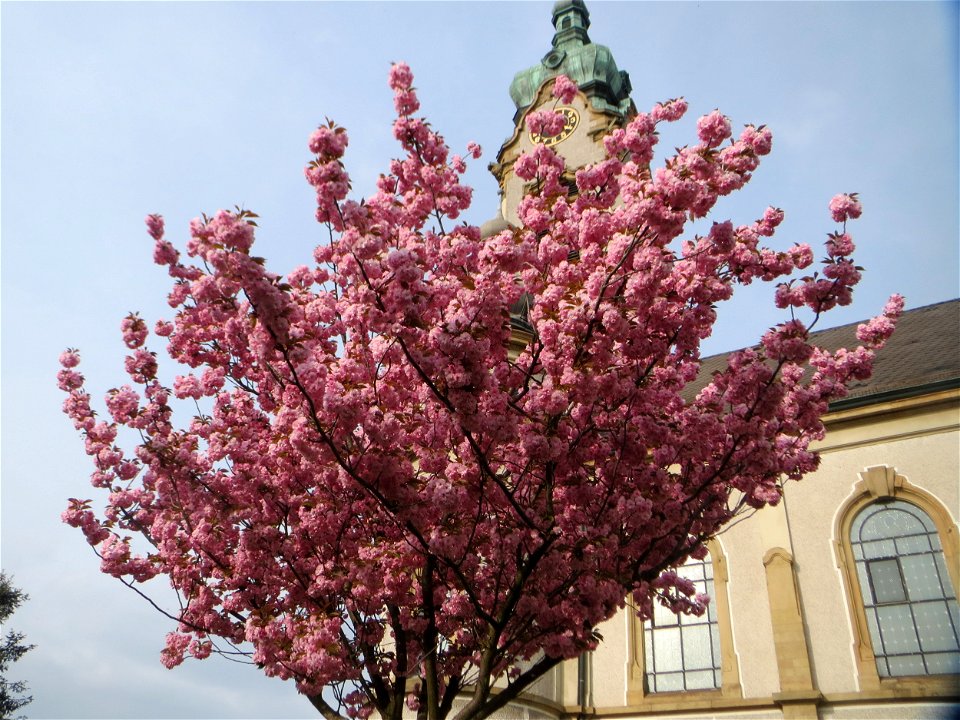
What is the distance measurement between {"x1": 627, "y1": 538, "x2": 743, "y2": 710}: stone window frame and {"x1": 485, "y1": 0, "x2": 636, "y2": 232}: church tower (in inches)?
562

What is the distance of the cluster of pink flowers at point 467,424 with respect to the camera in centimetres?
646

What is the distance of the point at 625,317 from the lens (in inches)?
259

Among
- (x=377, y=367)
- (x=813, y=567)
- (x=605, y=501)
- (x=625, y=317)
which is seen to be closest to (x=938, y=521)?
(x=813, y=567)

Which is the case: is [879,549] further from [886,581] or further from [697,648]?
[697,648]

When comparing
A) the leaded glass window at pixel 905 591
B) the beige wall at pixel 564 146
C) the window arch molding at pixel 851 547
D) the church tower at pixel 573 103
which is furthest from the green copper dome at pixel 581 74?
the leaded glass window at pixel 905 591

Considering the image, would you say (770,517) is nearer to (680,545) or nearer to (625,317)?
(680,545)

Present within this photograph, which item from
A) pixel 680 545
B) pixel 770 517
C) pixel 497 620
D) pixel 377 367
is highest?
pixel 770 517

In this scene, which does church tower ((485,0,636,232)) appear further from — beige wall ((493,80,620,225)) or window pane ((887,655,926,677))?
window pane ((887,655,926,677))

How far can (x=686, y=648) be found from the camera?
1395cm

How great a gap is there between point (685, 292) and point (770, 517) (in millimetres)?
8521

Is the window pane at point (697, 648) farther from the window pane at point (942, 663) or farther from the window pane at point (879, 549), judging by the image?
the window pane at point (942, 663)

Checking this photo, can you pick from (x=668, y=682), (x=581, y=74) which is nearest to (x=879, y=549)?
(x=668, y=682)

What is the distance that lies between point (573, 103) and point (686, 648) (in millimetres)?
24948

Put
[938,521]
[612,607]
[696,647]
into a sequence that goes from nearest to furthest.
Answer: [612,607] < [938,521] < [696,647]
